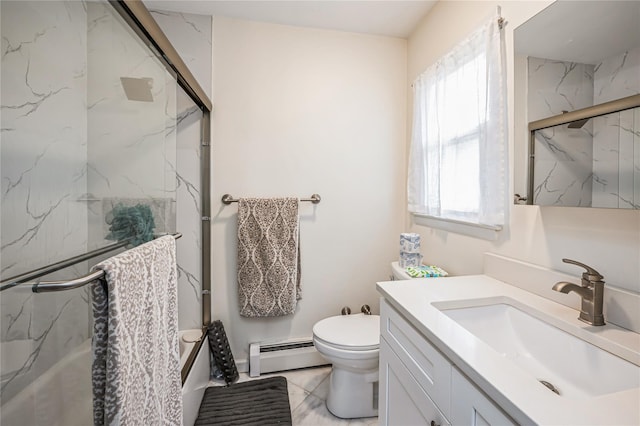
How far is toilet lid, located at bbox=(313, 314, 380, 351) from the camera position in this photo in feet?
4.65

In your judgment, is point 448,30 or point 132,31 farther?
point 448,30

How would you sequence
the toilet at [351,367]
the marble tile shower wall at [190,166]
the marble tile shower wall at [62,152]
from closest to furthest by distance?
the marble tile shower wall at [62,152] < the toilet at [351,367] < the marble tile shower wall at [190,166]

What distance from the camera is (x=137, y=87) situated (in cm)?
116

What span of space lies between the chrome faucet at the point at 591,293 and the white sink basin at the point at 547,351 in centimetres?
8

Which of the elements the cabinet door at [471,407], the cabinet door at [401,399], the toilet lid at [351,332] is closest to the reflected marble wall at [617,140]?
the cabinet door at [471,407]

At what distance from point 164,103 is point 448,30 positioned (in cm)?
153

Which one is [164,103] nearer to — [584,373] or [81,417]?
[81,417]

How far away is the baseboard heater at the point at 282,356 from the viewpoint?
5.90ft

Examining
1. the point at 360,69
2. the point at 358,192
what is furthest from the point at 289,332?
the point at 360,69

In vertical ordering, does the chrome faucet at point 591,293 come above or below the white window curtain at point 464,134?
below

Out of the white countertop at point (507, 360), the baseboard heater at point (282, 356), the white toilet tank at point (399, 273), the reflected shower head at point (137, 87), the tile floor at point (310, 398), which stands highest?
the reflected shower head at point (137, 87)

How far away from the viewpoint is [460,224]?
1.47m

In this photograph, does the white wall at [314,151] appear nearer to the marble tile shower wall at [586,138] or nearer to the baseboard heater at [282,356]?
the baseboard heater at [282,356]

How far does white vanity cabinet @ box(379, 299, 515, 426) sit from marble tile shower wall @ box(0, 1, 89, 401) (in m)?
1.13
